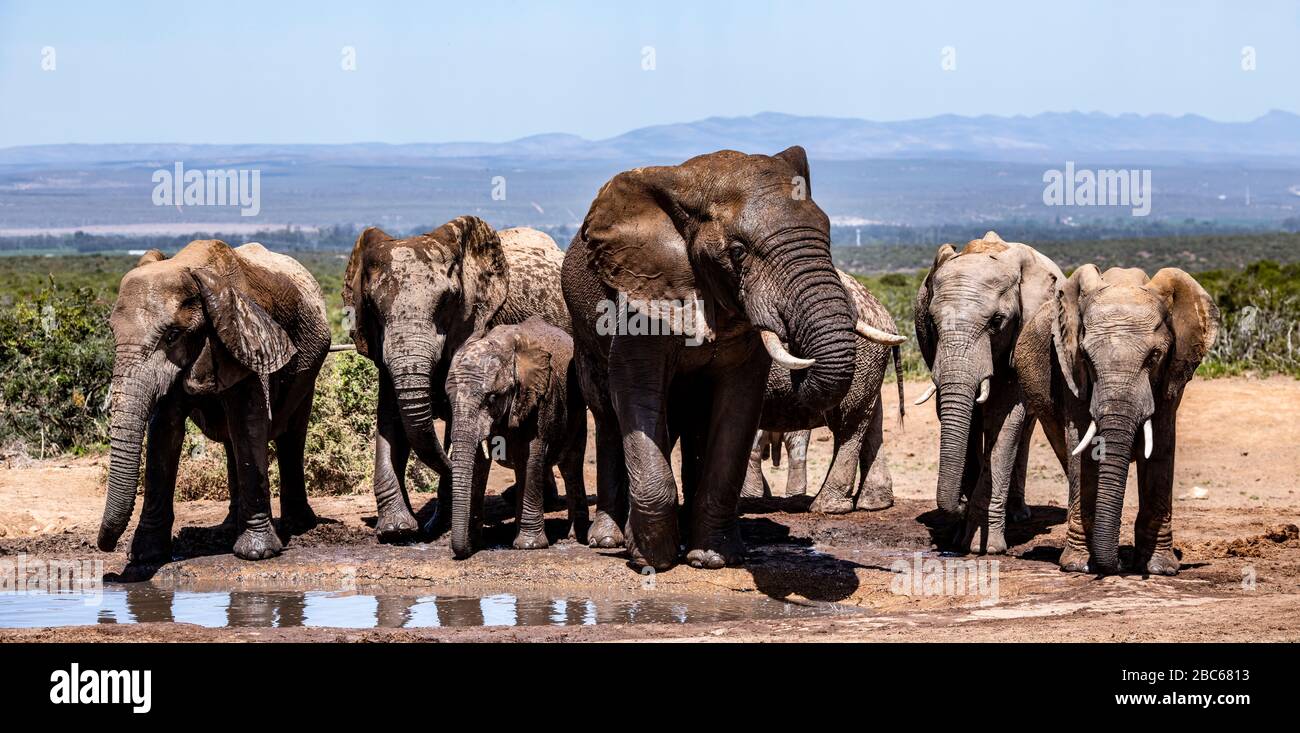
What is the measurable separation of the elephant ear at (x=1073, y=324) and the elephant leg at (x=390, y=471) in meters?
4.57

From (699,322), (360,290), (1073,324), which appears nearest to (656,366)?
(699,322)

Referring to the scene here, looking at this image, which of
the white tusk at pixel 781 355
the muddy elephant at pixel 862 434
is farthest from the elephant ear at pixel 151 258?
the muddy elephant at pixel 862 434

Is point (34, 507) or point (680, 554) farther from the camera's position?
point (34, 507)

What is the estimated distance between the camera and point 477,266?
12758 mm

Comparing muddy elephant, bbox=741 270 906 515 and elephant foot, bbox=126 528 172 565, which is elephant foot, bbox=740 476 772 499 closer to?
muddy elephant, bbox=741 270 906 515

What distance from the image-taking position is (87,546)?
40.8 feet

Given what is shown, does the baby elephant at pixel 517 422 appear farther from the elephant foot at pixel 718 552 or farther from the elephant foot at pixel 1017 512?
the elephant foot at pixel 1017 512

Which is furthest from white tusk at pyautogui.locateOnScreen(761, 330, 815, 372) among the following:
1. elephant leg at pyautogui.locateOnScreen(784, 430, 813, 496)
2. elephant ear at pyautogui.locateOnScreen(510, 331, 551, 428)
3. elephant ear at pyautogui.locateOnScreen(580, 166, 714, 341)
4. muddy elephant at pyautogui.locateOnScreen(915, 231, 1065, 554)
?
elephant leg at pyautogui.locateOnScreen(784, 430, 813, 496)

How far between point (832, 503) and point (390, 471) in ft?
11.6

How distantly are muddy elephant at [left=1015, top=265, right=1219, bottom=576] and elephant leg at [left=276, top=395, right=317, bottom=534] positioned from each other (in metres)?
5.57

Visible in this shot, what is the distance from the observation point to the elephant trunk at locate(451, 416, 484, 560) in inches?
439
